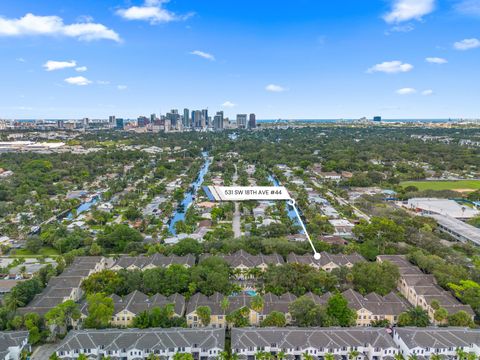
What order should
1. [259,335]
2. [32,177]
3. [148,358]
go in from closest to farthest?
[148,358], [259,335], [32,177]

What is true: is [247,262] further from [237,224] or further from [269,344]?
[237,224]

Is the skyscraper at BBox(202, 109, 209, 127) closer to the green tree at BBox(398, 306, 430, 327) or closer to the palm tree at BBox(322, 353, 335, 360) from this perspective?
the green tree at BBox(398, 306, 430, 327)

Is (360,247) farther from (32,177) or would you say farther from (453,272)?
(32,177)

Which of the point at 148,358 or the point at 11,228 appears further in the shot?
the point at 11,228

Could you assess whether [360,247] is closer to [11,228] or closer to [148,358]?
[148,358]

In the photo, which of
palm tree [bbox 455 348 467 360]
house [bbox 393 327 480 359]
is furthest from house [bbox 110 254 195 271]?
palm tree [bbox 455 348 467 360]

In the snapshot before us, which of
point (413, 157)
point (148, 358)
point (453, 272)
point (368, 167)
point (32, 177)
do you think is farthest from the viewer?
point (413, 157)

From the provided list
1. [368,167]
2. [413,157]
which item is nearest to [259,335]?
[368,167]
